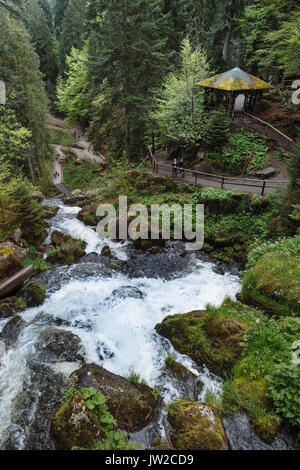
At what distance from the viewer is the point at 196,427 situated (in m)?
4.85

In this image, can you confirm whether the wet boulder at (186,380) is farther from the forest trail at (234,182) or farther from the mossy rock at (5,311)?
the forest trail at (234,182)

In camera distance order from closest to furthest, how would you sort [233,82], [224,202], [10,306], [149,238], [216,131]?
[10,306], [149,238], [224,202], [216,131], [233,82]

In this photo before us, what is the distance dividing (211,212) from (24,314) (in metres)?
10.7

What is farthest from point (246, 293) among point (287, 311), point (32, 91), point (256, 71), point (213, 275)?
point (256, 71)

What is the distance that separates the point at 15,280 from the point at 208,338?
298 inches

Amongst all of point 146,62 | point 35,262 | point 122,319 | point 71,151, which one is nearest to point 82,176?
point 71,151

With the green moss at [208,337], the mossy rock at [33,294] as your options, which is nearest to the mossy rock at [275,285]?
the green moss at [208,337]

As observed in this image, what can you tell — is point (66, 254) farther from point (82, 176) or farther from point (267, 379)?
point (82, 176)

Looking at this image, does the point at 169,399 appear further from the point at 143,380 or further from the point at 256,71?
the point at 256,71

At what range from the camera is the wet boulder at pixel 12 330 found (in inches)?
309

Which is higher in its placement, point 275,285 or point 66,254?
point 275,285

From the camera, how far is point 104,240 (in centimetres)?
1502

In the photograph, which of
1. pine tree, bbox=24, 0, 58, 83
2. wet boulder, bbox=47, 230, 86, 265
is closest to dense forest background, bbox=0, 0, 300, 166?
wet boulder, bbox=47, 230, 86, 265

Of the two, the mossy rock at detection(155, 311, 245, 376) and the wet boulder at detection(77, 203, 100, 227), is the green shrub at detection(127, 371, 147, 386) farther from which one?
the wet boulder at detection(77, 203, 100, 227)
